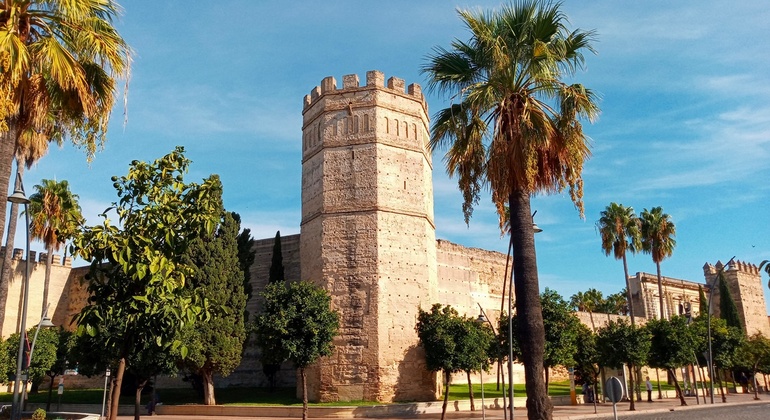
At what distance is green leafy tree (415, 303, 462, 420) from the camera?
22875 millimetres

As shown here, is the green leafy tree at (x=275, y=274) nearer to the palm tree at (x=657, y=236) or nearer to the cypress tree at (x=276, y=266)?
the cypress tree at (x=276, y=266)

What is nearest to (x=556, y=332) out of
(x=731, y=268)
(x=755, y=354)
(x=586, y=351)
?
(x=586, y=351)

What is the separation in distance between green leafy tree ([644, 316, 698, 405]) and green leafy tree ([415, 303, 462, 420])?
11.2 metres

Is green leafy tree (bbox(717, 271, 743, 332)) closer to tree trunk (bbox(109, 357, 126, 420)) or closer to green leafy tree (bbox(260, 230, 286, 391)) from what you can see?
green leafy tree (bbox(260, 230, 286, 391))

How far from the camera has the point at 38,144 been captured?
1063 inches

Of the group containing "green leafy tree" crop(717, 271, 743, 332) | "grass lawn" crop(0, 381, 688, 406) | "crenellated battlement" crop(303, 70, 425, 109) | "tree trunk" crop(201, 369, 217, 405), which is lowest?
"grass lawn" crop(0, 381, 688, 406)

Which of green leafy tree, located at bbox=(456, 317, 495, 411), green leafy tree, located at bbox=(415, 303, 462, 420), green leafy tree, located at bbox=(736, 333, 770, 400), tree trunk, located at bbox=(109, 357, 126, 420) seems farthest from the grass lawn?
tree trunk, located at bbox=(109, 357, 126, 420)

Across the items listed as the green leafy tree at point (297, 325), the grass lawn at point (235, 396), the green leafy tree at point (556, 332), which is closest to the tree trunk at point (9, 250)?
the grass lawn at point (235, 396)

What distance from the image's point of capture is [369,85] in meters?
26.6

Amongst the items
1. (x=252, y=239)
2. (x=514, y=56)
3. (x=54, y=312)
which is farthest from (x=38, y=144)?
(x=514, y=56)

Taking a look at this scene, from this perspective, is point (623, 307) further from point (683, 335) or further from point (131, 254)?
point (131, 254)

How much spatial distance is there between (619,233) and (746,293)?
3034cm

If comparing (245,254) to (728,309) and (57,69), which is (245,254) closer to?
(57,69)

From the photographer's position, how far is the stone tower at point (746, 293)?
57.7 metres
